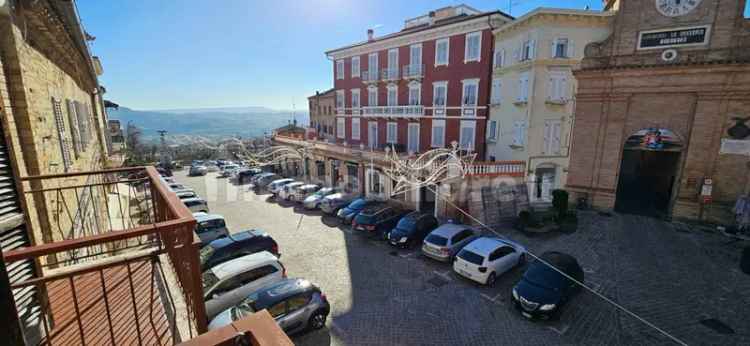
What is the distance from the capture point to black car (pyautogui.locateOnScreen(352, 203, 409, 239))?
617 inches

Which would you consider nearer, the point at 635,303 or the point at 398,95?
the point at 635,303

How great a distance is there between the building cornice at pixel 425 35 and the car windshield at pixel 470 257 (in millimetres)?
14231

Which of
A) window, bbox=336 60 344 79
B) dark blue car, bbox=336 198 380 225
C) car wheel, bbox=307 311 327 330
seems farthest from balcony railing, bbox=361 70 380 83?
car wheel, bbox=307 311 327 330

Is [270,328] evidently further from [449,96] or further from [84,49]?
[449,96]

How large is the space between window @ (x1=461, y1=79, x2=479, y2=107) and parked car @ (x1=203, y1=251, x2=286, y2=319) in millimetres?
15730

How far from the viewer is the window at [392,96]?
2488cm

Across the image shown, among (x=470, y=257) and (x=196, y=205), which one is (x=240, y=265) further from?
(x=196, y=205)

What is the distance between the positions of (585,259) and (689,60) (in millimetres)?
10836

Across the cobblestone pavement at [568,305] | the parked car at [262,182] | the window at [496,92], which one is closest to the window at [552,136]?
the window at [496,92]

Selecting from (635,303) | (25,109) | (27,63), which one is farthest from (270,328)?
(635,303)

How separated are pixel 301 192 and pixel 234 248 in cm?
1041

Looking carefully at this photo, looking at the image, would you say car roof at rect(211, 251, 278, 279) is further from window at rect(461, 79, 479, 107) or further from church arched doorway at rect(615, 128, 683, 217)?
church arched doorway at rect(615, 128, 683, 217)

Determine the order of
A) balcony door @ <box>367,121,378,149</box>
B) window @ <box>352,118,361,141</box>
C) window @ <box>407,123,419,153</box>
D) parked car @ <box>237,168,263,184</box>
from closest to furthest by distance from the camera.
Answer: window @ <box>407,123,419,153</box> < balcony door @ <box>367,121,378,149</box> < window @ <box>352,118,361,141</box> < parked car @ <box>237,168,263,184</box>

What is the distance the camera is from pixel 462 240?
43.5 ft
